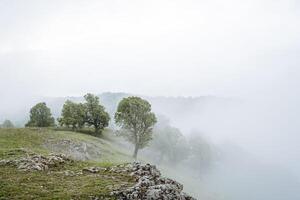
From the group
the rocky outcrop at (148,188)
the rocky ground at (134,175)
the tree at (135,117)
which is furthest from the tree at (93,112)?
the rocky outcrop at (148,188)

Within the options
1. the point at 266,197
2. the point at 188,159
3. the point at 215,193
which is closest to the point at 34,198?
the point at 215,193

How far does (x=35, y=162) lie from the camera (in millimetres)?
39250

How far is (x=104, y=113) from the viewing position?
102 meters

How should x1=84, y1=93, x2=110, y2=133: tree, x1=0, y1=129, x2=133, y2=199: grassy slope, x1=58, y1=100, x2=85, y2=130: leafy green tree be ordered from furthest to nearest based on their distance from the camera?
x1=84, y1=93, x2=110, y2=133: tree, x1=58, y1=100, x2=85, y2=130: leafy green tree, x1=0, y1=129, x2=133, y2=199: grassy slope

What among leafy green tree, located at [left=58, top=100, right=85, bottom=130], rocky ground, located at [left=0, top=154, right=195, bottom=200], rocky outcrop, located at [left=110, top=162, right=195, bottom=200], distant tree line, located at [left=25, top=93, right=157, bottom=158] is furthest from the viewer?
leafy green tree, located at [left=58, top=100, right=85, bottom=130]

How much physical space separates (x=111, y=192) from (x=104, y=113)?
71.0 metres

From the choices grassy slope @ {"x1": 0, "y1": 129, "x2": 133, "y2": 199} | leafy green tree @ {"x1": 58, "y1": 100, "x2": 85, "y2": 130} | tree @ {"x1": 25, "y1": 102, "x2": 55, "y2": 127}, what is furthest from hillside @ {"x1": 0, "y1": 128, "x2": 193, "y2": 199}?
tree @ {"x1": 25, "y1": 102, "x2": 55, "y2": 127}

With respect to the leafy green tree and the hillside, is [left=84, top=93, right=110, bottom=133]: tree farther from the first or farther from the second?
the hillside

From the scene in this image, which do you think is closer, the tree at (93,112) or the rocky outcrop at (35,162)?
the rocky outcrop at (35,162)

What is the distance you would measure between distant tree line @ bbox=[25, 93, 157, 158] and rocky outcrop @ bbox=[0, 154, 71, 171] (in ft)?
127

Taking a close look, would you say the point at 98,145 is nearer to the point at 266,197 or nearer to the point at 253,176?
the point at 266,197

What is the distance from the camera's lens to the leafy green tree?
9825 cm

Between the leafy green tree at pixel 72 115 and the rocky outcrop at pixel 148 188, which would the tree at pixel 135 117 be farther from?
the rocky outcrop at pixel 148 188

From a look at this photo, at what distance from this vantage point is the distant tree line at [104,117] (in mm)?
80062
